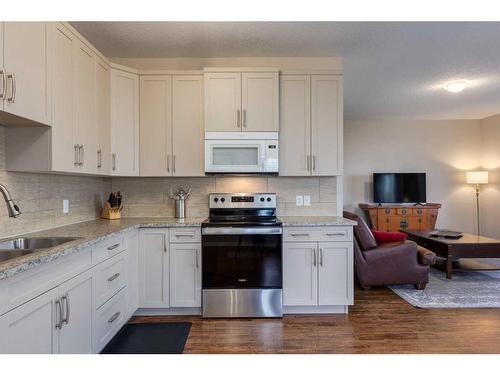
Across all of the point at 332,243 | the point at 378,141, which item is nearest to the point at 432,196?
the point at 378,141

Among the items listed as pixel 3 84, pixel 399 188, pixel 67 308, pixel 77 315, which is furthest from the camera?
pixel 399 188

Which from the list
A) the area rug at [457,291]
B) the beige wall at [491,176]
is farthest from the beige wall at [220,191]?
the beige wall at [491,176]

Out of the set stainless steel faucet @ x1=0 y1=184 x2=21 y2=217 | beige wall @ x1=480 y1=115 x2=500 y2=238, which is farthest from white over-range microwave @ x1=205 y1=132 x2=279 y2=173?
beige wall @ x1=480 y1=115 x2=500 y2=238

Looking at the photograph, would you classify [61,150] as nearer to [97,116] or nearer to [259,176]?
[97,116]

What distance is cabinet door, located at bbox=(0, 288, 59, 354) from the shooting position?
1.24 metres

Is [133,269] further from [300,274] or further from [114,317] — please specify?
Result: [300,274]

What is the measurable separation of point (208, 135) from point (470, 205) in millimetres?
6224

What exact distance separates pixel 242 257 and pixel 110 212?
4.79 ft

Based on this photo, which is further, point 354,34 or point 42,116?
point 354,34

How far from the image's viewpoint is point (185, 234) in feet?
9.28

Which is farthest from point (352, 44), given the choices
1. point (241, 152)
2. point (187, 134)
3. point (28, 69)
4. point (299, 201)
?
point (28, 69)

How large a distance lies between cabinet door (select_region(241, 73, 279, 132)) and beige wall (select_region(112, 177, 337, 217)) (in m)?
0.63

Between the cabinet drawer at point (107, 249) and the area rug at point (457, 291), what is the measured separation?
2899 millimetres
